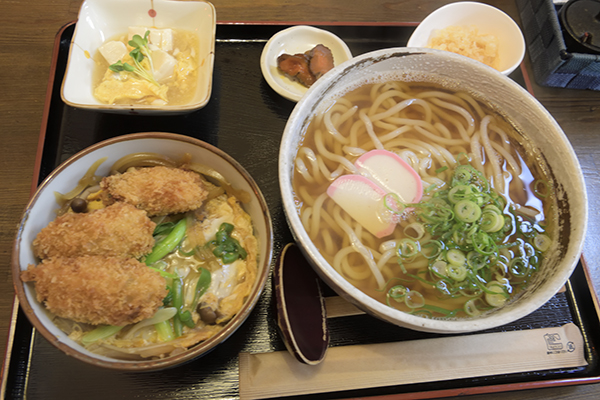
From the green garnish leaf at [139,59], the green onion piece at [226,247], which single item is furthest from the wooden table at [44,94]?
the green onion piece at [226,247]

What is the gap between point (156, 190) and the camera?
4.81ft

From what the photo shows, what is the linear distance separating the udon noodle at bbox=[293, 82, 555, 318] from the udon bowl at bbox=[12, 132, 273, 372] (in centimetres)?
21

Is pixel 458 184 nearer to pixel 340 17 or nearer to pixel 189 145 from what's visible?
pixel 189 145

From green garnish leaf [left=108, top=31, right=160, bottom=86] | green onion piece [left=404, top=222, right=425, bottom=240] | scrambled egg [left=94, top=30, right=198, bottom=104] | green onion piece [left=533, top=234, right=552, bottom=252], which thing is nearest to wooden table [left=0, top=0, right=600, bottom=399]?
scrambled egg [left=94, top=30, right=198, bottom=104]

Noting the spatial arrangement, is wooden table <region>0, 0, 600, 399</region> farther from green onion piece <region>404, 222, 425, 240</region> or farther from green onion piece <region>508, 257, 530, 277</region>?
green onion piece <region>404, 222, 425, 240</region>

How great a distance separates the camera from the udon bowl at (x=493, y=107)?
45.9 inches

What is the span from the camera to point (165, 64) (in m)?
2.00

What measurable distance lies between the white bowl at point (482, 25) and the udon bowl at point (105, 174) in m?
1.35

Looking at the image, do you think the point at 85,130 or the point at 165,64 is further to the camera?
the point at 165,64

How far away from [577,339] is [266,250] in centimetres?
134

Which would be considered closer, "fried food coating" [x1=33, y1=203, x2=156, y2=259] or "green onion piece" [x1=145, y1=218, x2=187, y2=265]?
"fried food coating" [x1=33, y1=203, x2=156, y2=259]

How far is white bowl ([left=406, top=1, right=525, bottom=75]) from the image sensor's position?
208cm

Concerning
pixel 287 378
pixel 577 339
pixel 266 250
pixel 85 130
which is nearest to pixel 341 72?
pixel 266 250

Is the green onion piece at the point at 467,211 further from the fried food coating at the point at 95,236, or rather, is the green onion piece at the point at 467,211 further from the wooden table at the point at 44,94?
the fried food coating at the point at 95,236
